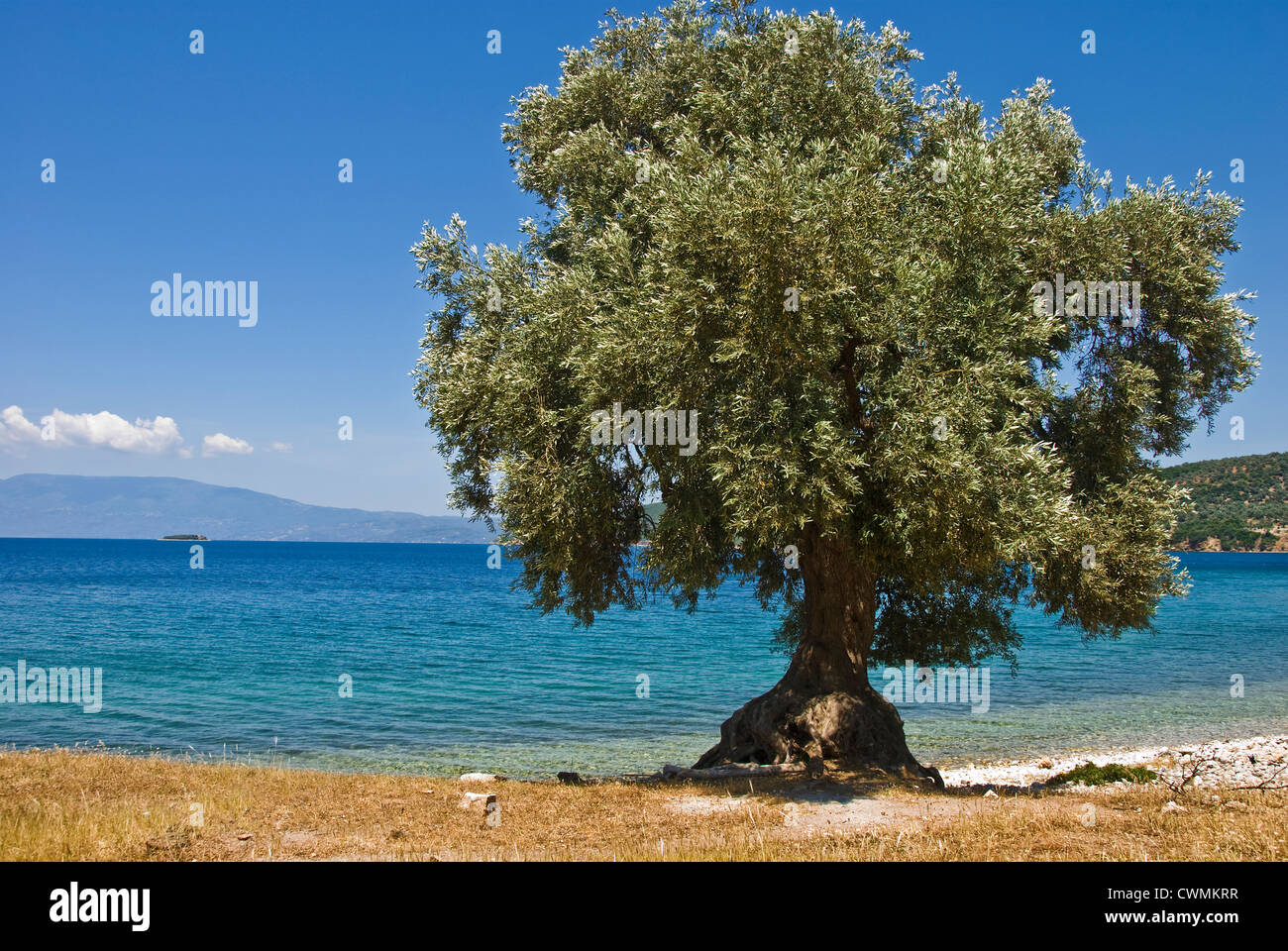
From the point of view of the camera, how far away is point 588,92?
20359mm

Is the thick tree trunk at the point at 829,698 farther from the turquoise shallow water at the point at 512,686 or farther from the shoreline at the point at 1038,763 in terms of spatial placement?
the turquoise shallow water at the point at 512,686

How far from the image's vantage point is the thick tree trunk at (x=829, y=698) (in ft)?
61.4

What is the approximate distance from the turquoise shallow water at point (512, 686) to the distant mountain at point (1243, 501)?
116427 mm

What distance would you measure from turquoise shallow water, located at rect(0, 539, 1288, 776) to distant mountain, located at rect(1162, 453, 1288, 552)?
382 feet

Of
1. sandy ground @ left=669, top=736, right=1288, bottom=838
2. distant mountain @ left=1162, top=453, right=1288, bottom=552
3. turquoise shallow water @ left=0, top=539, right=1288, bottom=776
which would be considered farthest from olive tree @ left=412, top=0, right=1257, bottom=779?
distant mountain @ left=1162, top=453, right=1288, bottom=552

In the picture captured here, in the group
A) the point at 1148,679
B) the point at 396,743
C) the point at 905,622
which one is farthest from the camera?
the point at 1148,679

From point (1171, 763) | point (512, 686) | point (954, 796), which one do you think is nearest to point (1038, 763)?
point (1171, 763)

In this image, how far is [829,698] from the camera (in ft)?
62.7

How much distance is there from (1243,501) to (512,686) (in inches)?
8028

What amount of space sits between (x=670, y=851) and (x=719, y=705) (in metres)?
27.8

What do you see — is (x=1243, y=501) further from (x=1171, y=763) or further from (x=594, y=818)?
(x=594, y=818)

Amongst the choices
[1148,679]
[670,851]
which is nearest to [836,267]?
[670,851]

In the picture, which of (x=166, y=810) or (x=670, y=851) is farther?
(x=166, y=810)

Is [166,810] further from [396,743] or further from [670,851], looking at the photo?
[396,743]
